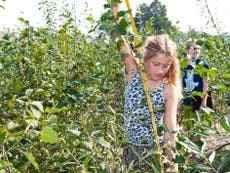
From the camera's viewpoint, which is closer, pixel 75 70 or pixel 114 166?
pixel 114 166

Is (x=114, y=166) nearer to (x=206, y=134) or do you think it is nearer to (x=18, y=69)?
(x=206, y=134)

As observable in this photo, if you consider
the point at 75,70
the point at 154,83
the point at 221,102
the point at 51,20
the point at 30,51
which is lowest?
the point at 221,102

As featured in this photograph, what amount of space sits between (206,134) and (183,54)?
118cm

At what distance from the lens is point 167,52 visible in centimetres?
234

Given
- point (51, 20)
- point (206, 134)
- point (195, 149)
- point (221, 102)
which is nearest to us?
point (195, 149)

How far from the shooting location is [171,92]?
2.43 metres

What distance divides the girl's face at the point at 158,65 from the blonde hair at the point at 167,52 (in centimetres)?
2

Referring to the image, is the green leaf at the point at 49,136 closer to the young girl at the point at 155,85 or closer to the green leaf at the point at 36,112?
the green leaf at the point at 36,112

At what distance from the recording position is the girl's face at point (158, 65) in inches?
92.4

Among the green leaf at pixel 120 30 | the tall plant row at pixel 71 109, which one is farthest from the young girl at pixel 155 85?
the green leaf at pixel 120 30

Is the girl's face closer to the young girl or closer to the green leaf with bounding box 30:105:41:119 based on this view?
the young girl

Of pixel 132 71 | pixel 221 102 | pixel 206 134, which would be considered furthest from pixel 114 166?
pixel 221 102

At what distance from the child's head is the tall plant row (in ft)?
0.48

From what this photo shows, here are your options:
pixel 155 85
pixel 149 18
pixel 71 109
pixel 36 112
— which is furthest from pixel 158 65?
pixel 149 18
